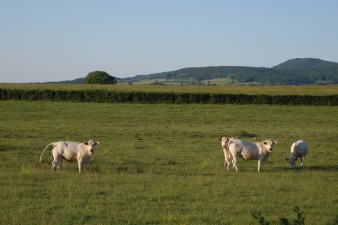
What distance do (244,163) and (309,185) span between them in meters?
6.25

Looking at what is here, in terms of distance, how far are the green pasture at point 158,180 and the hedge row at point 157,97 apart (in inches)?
1039

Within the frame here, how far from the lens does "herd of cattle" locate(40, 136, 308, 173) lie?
1841 centimetres

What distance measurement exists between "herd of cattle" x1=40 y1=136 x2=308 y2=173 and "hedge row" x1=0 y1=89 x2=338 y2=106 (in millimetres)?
41909

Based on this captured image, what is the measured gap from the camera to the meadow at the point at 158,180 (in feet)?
38.2

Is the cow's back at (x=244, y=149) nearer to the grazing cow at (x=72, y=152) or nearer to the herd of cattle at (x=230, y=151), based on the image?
the herd of cattle at (x=230, y=151)

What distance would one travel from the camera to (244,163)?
73.0 feet

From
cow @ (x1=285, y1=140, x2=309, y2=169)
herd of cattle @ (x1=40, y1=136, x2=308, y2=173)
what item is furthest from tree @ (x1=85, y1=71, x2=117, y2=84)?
herd of cattle @ (x1=40, y1=136, x2=308, y2=173)

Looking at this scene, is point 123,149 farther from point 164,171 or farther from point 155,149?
point 164,171

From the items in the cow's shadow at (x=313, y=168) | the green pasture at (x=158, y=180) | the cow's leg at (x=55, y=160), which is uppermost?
the cow's leg at (x=55, y=160)

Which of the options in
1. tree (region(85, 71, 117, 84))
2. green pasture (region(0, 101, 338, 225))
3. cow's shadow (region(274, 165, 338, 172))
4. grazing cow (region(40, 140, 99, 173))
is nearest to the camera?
green pasture (region(0, 101, 338, 225))

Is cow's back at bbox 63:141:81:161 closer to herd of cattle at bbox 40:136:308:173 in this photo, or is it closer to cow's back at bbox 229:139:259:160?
herd of cattle at bbox 40:136:308:173

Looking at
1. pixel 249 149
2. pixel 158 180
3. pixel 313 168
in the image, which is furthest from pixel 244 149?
pixel 158 180

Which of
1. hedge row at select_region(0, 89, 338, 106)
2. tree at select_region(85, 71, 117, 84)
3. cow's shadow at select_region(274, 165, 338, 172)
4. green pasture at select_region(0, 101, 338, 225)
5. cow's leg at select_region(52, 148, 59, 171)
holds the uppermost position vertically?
tree at select_region(85, 71, 117, 84)

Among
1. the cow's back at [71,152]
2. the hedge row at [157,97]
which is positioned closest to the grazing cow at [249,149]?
the cow's back at [71,152]
